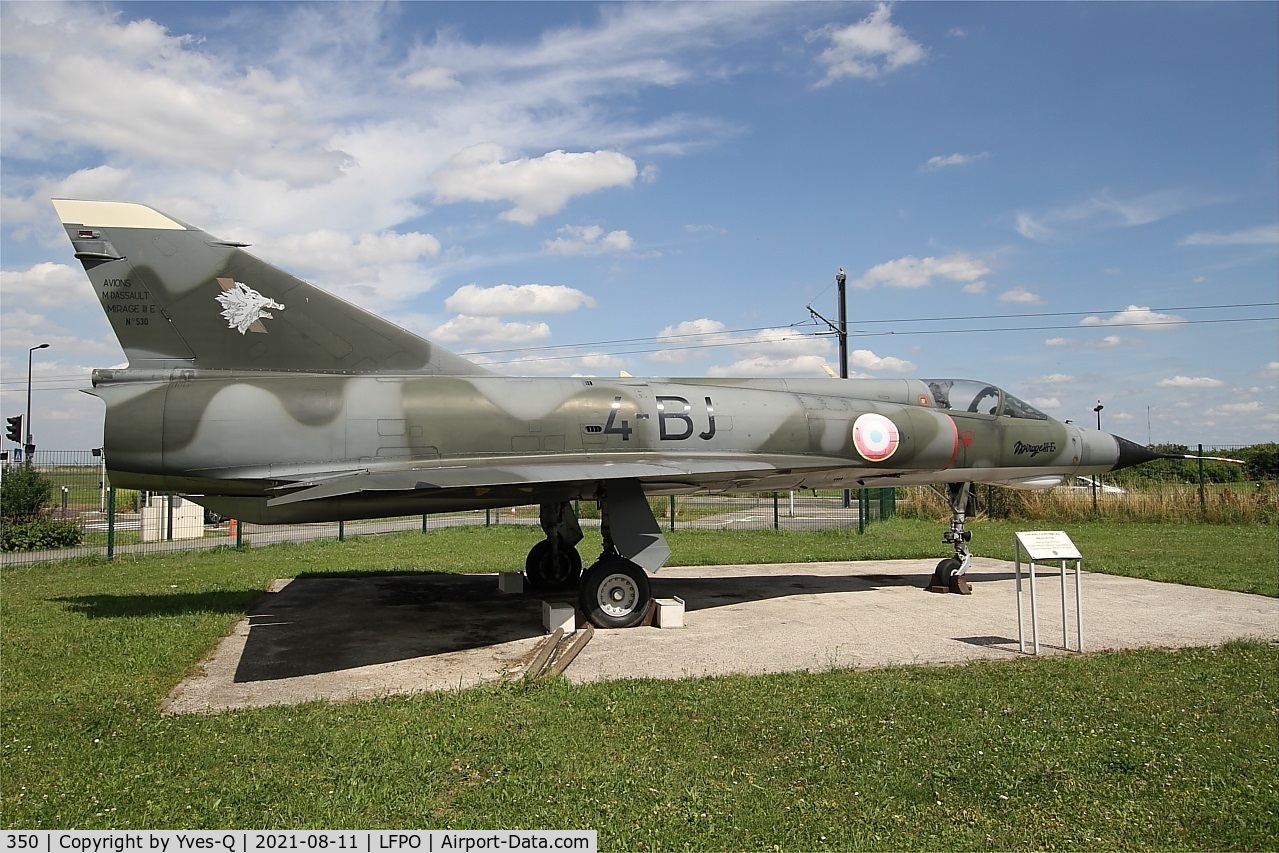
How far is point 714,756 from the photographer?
5.39m

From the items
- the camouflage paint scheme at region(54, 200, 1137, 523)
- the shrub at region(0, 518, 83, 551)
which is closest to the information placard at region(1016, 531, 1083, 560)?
the camouflage paint scheme at region(54, 200, 1137, 523)

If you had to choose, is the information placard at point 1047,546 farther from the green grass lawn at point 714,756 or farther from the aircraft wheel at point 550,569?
the aircraft wheel at point 550,569

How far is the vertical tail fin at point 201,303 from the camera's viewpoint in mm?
9359

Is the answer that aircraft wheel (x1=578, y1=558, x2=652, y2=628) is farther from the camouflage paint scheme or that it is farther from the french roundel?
the french roundel

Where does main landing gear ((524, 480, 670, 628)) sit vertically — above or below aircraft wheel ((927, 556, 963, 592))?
above

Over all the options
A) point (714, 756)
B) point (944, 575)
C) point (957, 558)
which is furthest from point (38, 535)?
point (714, 756)

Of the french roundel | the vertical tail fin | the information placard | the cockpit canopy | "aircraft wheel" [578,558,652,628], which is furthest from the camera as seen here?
the cockpit canopy

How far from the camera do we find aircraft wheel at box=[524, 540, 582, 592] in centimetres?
1298

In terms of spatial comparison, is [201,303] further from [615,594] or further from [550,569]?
[550,569]

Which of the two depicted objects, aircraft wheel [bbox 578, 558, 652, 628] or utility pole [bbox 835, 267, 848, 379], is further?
utility pole [bbox 835, 267, 848, 379]

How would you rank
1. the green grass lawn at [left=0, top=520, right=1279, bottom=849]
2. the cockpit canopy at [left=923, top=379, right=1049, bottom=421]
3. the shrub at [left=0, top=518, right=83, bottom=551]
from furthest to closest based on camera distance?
the shrub at [left=0, top=518, right=83, bottom=551] < the cockpit canopy at [left=923, top=379, right=1049, bottom=421] < the green grass lawn at [left=0, top=520, right=1279, bottom=849]

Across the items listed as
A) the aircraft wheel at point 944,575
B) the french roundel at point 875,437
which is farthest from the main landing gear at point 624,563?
the aircraft wheel at point 944,575

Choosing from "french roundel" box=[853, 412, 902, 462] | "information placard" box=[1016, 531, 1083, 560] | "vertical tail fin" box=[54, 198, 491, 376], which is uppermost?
"vertical tail fin" box=[54, 198, 491, 376]

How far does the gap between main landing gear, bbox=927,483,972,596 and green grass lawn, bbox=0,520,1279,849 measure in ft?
13.9
